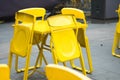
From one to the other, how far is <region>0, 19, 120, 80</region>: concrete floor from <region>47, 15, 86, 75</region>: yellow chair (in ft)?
2.14

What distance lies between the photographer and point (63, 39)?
313cm

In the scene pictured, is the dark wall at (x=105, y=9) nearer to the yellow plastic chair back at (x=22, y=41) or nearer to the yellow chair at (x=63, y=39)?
the yellow chair at (x=63, y=39)

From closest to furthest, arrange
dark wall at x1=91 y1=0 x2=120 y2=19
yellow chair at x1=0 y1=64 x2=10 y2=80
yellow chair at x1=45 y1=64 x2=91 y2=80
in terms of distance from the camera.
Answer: yellow chair at x1=45 y1=64 x2=91 y2=80, yellow chair at x1=0 y1=64 x2=10 y2=80, dark wall at x1=91 y1=0 x2=120 y2=19

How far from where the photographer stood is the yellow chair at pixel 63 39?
3.06 m

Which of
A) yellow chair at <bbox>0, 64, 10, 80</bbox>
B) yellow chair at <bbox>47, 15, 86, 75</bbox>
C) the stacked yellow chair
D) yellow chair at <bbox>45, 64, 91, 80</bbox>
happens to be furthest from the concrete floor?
yellow chair at <bbox>45, 64, 91, 80</bbox>

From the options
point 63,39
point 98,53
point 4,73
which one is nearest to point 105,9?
point 98,53

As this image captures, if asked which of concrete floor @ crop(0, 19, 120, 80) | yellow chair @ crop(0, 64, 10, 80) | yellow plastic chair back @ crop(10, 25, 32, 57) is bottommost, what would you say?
concrete floor @ crop(0, 19, 120, 80)

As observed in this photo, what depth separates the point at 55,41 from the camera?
10.1ft

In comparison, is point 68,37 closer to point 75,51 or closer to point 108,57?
point 75,51

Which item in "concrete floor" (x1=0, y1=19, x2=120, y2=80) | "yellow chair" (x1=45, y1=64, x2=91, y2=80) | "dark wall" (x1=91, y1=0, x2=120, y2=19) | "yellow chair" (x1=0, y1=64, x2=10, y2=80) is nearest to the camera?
"yellow chair" (x1=45, y1=64, x2=91, y2=80)

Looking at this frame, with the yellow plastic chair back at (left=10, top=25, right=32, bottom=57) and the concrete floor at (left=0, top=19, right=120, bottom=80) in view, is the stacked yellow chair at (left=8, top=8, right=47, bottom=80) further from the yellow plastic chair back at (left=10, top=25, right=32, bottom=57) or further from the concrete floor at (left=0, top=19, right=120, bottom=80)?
the concrete floor at (left=0, top=19, right=120, bottom=80)

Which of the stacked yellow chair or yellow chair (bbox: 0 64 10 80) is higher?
yellow chair (bbox: 0 64 10 80)

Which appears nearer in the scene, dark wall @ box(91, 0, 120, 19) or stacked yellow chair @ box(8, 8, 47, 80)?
stacked yellow chair @ box(8, 8, 47, 80)

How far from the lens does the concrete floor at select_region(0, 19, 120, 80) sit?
3.69 m
